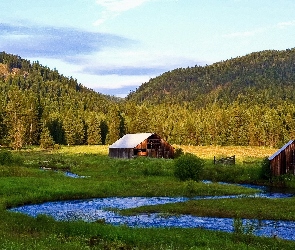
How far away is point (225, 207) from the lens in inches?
1447

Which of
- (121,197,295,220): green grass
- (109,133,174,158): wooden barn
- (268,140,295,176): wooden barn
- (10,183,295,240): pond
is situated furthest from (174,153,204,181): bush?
(109,133,174,158): wooden barn

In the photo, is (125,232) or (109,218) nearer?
(125,232)

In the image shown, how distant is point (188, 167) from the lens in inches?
2202

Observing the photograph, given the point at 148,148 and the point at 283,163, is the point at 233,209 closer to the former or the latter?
the point at 283,163

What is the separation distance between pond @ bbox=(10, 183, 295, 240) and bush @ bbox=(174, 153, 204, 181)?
522 inches

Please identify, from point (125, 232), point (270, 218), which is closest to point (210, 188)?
point (270, 218)

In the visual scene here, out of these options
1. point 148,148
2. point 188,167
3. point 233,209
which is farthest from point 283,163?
point 148,148

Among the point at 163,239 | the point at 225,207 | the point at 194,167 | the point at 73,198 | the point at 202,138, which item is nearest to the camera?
the point at 163,239

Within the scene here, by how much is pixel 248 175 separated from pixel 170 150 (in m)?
38.3

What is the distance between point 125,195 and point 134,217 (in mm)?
12300

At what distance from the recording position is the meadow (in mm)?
22375

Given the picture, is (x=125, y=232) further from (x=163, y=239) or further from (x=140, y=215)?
(x=140, y=215)

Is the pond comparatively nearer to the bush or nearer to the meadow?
the meadow

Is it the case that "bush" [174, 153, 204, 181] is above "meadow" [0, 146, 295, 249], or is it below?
above
